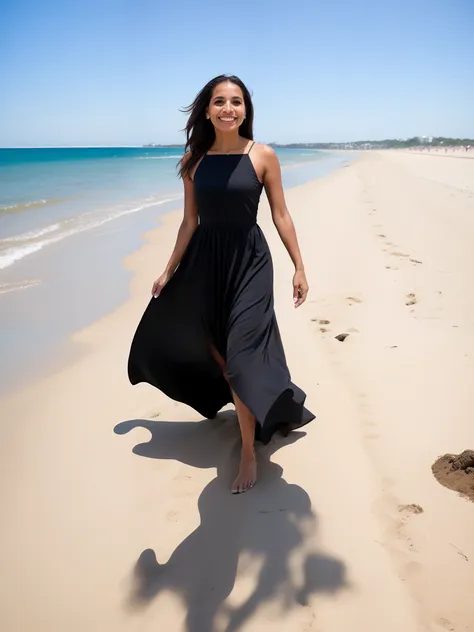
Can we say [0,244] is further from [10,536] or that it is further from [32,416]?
[10,536]

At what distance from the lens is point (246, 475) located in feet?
8.66

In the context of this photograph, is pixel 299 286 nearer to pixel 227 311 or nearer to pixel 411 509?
pixel 227 311

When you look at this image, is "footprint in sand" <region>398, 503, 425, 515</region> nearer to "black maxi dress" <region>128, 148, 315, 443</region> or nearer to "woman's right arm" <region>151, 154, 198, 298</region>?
"black maxi dress" <region>128, 148, 315, 443</region>

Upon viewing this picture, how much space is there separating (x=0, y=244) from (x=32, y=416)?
7064mm

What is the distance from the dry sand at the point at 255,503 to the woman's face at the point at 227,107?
6.05 feet

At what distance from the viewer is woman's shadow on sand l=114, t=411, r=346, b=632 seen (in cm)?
196

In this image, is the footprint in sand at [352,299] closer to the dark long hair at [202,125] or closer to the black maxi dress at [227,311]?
the black maxi dress at [227,311]

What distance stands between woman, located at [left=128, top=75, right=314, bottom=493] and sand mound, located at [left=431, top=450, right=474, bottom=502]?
0.81m

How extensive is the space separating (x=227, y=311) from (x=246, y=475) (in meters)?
0.89

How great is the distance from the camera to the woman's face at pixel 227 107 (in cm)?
254

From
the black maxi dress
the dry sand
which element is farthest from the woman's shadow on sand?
the black maxi dress

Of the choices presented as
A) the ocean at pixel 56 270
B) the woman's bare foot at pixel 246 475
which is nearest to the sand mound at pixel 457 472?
the woman's bare foot at pixel 246 475

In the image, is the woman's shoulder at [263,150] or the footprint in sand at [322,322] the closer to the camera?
the woman's shoulder at [263,150]

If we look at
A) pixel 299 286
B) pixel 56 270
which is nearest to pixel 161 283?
pixel 299 286
